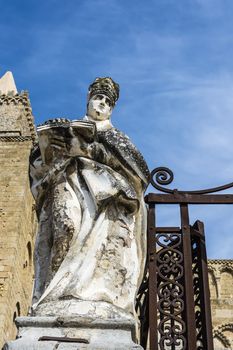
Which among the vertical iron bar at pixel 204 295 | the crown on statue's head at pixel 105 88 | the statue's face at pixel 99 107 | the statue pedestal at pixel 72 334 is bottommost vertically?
the statue pedestal at pixel 72 334

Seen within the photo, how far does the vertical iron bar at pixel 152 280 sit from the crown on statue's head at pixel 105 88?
2.82 feet

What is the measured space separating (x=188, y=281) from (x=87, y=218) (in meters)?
0.99

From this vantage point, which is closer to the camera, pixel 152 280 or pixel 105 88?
pixel 152 280

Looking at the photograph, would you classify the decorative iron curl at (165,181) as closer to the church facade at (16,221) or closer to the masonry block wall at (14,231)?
the church facade at (16,221)

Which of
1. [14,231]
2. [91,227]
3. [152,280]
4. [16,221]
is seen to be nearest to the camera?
[91,227]

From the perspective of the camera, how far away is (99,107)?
397 cm

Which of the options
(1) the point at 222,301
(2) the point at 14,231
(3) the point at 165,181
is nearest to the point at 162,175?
(3) the point at 165,181

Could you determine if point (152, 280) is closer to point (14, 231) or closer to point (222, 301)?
point (14, 231)

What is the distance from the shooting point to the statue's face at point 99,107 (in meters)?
3.94

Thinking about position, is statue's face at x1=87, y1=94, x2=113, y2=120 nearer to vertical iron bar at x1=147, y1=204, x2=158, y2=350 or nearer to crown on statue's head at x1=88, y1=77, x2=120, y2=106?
crown on statue's head at x1=88, y1=77, x2=120, y2=106

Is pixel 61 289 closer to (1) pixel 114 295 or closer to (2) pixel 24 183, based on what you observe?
(1) pixel 114 295

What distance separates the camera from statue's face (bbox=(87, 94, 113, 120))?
394 centimetres

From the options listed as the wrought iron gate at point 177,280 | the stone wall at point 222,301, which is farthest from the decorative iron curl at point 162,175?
the stone wall at point 222,301

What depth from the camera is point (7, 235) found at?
58.1 feet
